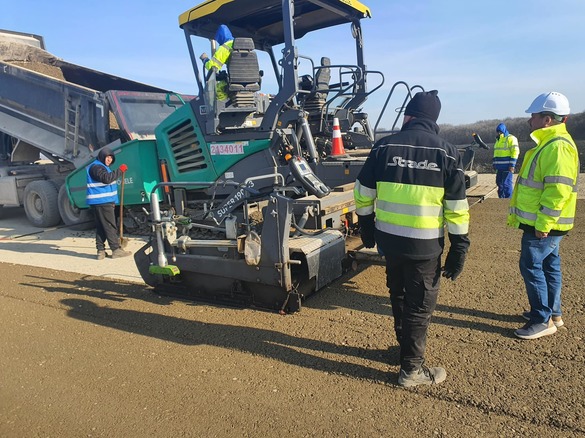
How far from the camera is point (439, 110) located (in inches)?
116

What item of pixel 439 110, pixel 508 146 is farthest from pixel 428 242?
pixel 508 146

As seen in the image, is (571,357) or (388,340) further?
(388,340)

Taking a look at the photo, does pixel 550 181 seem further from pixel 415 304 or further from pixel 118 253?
pixel 118 253

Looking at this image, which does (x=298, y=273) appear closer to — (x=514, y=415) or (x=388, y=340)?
(x=388, y=340)

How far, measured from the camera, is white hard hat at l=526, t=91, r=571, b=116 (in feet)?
11.0

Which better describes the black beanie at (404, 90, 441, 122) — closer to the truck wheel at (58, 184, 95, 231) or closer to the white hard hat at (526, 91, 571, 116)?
the white hard hat at (526, 91, 571, 116)

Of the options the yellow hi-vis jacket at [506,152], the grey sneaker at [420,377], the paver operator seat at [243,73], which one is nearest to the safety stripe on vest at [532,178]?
the grey sneaker at [420,377]

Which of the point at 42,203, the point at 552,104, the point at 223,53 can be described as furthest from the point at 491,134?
the point at 552,104

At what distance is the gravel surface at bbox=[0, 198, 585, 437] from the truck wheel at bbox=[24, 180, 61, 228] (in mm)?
4486

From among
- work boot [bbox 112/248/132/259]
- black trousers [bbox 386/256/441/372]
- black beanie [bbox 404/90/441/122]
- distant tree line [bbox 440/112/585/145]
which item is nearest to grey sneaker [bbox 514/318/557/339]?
black trousers [bbox 386/256/441/372]

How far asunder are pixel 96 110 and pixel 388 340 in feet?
22.0

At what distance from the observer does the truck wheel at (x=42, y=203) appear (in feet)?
29.7

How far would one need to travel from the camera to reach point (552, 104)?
11.0 feet

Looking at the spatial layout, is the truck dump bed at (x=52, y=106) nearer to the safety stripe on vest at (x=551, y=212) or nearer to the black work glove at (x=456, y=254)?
the black work glove at (x=456, y=254)
